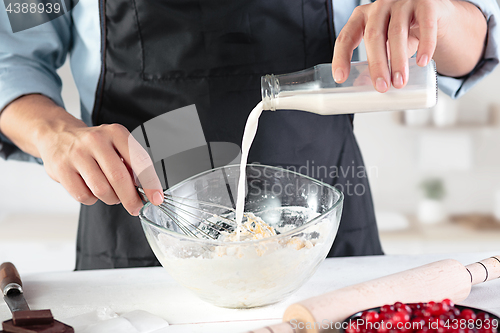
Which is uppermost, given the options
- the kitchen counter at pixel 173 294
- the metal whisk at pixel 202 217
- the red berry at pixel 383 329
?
the metal whisk at pixel 202 217

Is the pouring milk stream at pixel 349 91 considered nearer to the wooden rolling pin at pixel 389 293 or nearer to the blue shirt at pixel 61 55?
the wooden rolling pin at pixel 389 293

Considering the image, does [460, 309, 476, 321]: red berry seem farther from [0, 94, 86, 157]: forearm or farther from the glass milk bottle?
[0, 94, 86, 157]: forearm

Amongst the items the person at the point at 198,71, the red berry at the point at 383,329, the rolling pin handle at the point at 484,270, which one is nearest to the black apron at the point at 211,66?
the person at the point at 198,71

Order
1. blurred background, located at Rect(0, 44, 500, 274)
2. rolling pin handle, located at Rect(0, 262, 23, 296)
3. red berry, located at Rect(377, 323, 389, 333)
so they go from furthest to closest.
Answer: blurred background, located at Rect(0, 44, 500, 274) < rolling pin handle, located at Rect(0, 262, 23, 296) < red berry, located at Rect(377, 323, 389, 333)

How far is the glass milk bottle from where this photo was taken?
0.59 metres

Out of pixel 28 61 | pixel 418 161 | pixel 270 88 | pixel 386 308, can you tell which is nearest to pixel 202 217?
pixel 270 88

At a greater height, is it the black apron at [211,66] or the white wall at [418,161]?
the black apron at [211,66]

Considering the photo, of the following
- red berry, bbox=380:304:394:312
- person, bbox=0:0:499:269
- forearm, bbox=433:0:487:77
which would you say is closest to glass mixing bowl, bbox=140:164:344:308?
red berry, bbox=380:304:394:312

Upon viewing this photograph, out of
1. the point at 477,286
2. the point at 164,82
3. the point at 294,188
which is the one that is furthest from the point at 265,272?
the point at 164,82

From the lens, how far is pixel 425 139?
1.90m

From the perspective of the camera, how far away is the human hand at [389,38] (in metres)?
0.56

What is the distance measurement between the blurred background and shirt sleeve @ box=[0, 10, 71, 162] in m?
0.91

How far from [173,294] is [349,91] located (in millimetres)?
409

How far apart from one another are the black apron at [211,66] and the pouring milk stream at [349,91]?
0.89 feet
